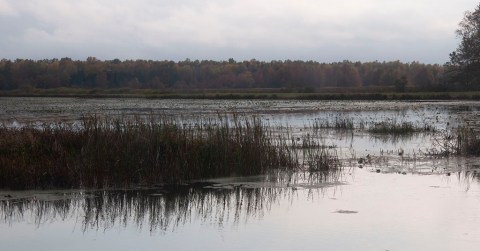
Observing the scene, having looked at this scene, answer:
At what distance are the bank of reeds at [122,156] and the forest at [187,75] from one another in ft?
280

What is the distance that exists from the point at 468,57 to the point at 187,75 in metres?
65.4

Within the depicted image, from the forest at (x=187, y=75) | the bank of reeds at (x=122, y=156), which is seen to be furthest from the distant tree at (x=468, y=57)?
the bank of reeds at (x=122, y=156)

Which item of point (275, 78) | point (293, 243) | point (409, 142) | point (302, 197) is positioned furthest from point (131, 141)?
point (275, 78)

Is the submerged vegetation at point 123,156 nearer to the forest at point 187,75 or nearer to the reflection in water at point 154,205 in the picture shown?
the reflection in water at point 154,205

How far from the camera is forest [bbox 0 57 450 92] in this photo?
105 m

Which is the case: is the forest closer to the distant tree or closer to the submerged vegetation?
the distant tree

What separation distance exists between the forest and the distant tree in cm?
3681

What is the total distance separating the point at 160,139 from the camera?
1317 cm

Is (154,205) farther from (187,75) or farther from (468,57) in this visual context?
(187,75)

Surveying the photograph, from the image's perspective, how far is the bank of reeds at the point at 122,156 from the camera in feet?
40.4

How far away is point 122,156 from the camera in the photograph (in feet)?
41.8

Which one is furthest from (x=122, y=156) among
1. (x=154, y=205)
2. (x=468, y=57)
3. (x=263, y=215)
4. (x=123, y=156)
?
(x=468, y=57)

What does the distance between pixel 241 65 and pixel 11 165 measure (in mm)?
112674

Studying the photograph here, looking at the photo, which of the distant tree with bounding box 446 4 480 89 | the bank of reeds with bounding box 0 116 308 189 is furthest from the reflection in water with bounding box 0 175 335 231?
the distant tree with bounding box 446 4 480 89
